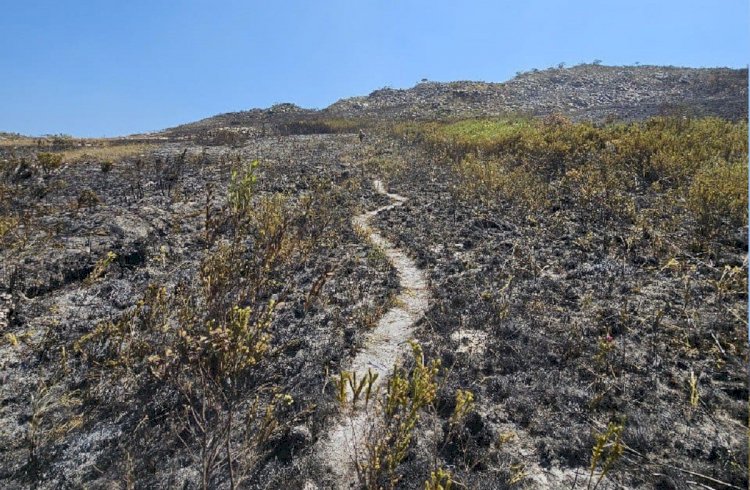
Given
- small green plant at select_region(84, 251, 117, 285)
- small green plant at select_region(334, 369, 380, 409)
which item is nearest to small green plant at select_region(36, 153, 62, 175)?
small green plant at select_region(84, 251, 117, 285)

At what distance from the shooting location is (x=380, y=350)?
5.50m

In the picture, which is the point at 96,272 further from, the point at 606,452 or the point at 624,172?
the point at 624,172

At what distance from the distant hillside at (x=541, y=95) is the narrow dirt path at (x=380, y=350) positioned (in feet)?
73.4

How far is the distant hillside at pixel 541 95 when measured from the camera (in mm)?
33719

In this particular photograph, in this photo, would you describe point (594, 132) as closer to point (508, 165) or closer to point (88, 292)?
point (508, 165)

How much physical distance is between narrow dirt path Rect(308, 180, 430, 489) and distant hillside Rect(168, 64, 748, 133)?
22.4 m

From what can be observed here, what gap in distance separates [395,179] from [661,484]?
45.2 ft

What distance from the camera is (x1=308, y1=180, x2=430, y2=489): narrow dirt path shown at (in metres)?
3.68

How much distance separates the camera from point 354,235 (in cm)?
987

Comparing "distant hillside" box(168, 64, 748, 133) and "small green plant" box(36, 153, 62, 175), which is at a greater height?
"distant hillside" box(168, 64, 748, 133)

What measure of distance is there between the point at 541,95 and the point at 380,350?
1804 inches

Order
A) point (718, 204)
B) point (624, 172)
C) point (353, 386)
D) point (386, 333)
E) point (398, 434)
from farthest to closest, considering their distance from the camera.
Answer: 1. point (624, 172)
2. point (718, 204)
3. point (386, 333)
4. point (353, 386)
5. point (398, 434)

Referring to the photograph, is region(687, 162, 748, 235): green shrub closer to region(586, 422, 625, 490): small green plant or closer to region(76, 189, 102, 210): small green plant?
region(586, 422, 625, 490): small green plant

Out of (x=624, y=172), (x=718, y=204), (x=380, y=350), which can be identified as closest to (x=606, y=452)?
(x=380, y=350)
